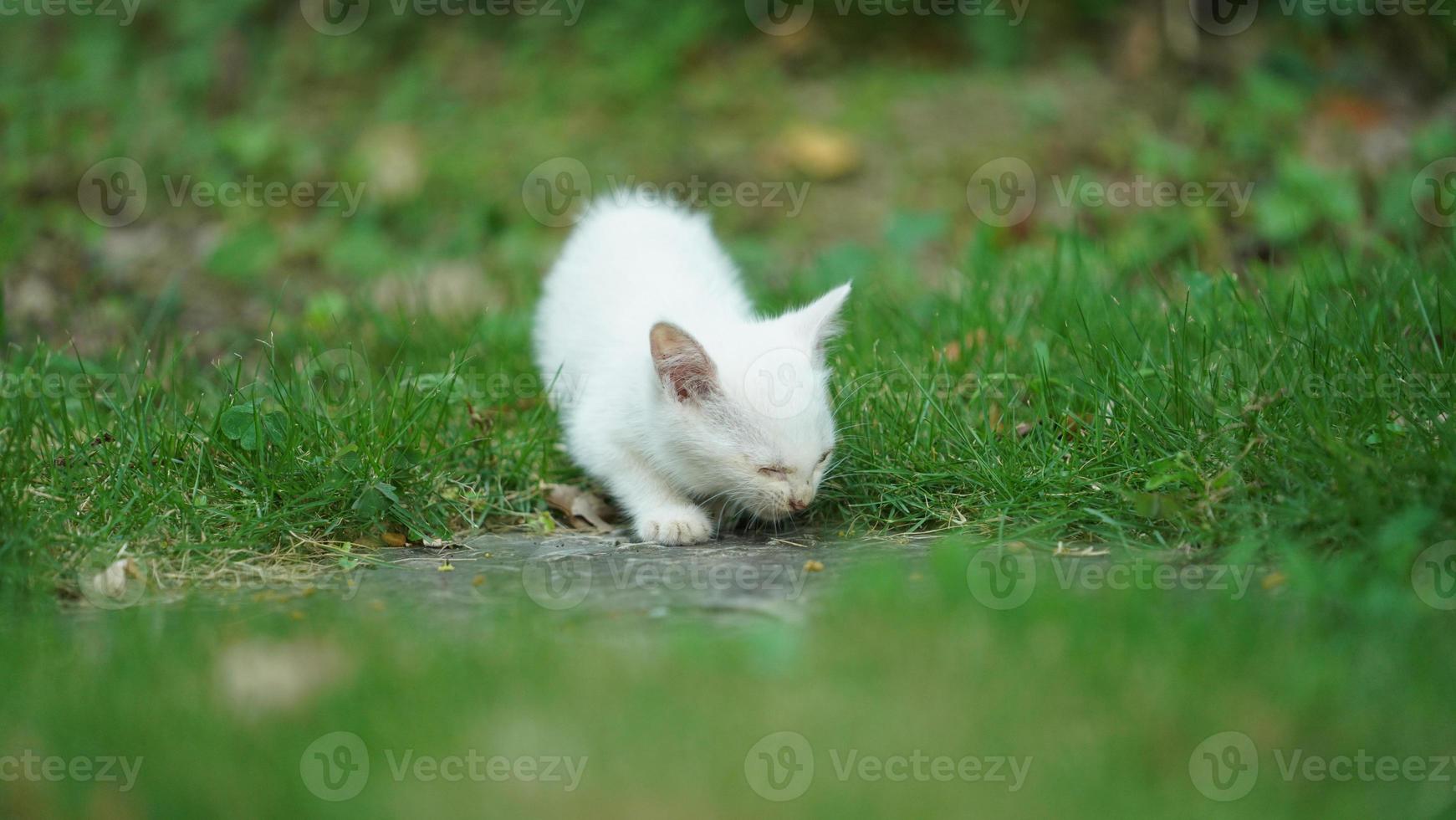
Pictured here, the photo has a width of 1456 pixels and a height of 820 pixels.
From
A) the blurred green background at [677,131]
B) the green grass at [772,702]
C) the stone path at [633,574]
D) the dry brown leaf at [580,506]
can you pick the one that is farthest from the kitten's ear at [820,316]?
the blurred green background at [677,131]

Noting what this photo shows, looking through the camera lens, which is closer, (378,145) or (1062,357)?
(1062,357)

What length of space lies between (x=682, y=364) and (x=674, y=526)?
485 mm

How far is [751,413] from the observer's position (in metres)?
3.25

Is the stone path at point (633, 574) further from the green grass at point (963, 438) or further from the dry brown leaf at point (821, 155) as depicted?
the dry brown leaf at point (821, 155)

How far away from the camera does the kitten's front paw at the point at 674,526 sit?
339cm

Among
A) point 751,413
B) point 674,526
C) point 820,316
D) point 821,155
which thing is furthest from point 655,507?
point 821,155

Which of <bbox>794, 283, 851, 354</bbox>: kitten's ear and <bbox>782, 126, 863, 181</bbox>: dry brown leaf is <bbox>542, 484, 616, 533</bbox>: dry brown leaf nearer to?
<bbox>794, 283, 851, 354</bbox>: kitten's ear

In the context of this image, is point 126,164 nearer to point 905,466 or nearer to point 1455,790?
point 905,466

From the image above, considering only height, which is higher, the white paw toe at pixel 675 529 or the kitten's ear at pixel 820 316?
the kitten's ear at pixel 820 316

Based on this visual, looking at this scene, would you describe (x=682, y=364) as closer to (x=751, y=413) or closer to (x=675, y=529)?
(x=751, y=413)

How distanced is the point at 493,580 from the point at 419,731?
35.5 inches

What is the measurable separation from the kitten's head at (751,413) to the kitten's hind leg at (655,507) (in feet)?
0.45

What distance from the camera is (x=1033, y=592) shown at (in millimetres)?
2488

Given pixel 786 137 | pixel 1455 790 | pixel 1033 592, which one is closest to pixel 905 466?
pixel 1033 592
